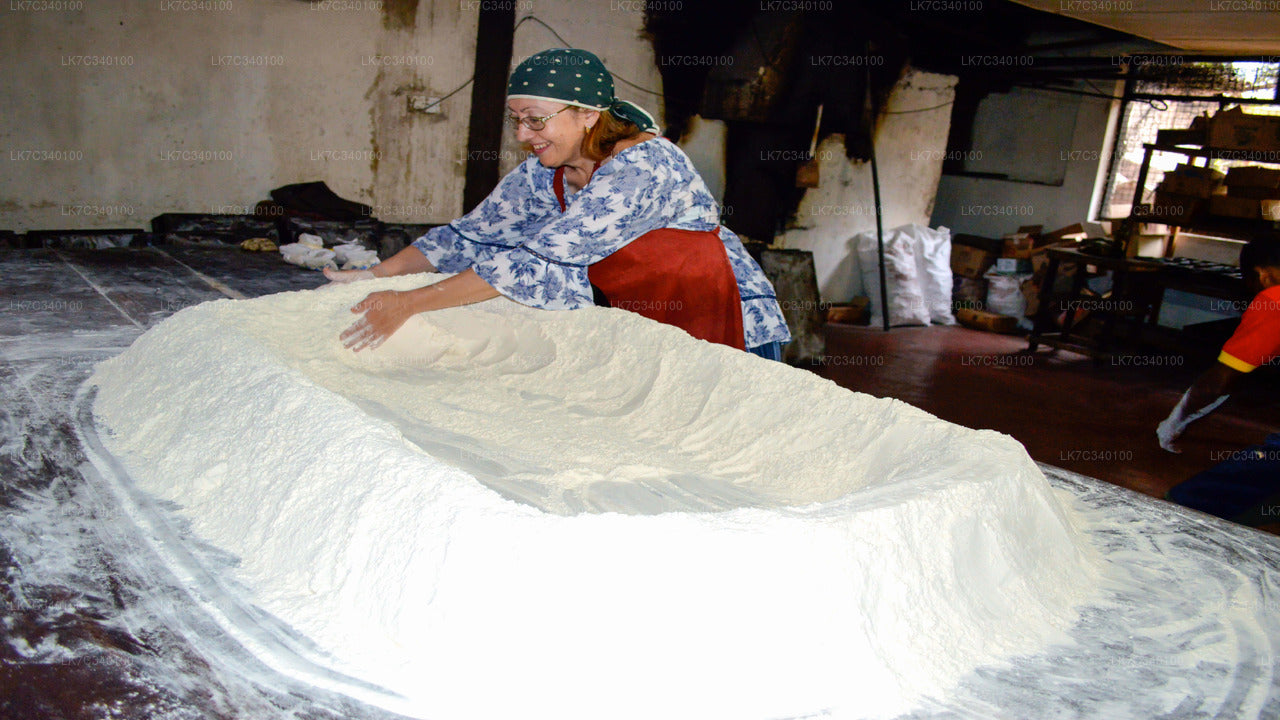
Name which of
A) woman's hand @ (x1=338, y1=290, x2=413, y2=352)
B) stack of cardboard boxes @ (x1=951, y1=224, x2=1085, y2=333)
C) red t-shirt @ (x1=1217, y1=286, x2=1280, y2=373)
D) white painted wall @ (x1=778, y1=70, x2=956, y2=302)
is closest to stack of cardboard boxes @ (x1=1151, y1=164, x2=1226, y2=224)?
stack of cardboard boxes @ (x1=951, y1=224, x2=1085, y2=333)

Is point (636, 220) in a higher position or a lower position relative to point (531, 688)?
higher

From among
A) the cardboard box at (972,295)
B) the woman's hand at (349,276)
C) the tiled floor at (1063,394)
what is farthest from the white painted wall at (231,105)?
the cardboard box at (972,295)

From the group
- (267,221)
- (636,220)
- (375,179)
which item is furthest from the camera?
(375,179)

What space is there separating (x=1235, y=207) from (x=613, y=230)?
7.14 metres

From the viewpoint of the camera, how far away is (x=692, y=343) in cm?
212

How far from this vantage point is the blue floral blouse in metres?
2.12

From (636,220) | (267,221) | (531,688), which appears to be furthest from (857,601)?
(267,221)

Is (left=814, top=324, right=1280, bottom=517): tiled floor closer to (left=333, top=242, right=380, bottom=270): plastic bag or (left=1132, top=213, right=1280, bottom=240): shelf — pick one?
(left=1132, top=213, right=1280, bottom=240): shelf

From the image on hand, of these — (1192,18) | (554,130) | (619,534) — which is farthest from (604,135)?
(1192,18)

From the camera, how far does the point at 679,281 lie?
2.36 m

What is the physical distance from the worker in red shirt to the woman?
236 cm

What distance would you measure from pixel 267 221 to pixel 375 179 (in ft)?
3.60

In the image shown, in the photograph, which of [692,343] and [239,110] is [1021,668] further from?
[239,110]

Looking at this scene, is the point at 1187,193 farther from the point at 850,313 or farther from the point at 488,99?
the point at 488,99
